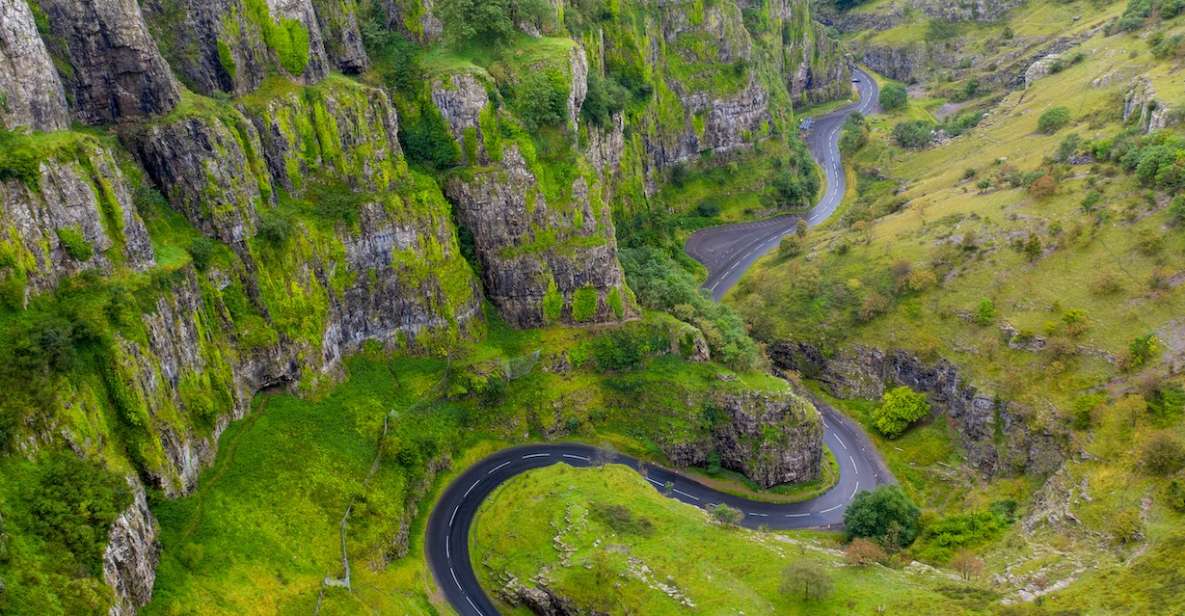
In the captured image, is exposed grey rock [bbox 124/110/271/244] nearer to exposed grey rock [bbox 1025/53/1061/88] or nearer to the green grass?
the green grass

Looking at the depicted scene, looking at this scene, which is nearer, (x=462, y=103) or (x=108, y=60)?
(x=108, y=60)

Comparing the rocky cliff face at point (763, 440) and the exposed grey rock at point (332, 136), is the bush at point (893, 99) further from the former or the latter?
the exposed grey rock at point (332, 136)

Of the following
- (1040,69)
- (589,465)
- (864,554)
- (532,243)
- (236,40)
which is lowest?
(864,554)

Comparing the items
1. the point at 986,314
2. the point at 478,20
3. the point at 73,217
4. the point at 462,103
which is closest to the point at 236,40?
the point at 462,103

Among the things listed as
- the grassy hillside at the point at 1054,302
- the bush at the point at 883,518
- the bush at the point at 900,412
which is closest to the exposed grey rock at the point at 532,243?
the grassy hillside at the point at 1054,302

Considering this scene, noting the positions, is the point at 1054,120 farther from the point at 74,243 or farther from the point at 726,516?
the point at 74,243
